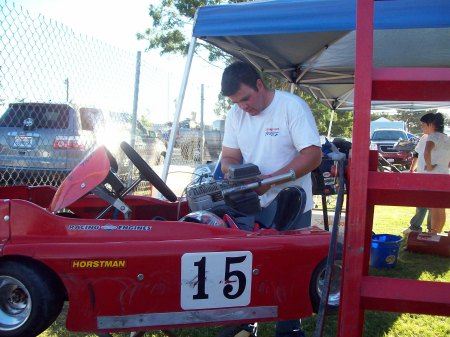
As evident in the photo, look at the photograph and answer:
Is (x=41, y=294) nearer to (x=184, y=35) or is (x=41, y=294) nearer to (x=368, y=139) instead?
(x=368, y=139)

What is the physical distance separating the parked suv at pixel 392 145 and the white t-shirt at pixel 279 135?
1788 cm

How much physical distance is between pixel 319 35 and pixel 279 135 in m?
2.79

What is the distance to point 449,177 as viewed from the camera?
1.27 metres

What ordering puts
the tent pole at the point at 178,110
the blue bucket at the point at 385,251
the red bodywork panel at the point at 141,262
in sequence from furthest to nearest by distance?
1. the blue bucket at the point at 385,251
2. the tent pole at the point at 178,110
3. the red bodywork panel at the point at 141,262

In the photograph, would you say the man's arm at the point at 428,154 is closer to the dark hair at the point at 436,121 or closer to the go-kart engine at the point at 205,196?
the dark hair at the point at 436,121


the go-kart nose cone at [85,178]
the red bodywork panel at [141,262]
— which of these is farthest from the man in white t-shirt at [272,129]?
the go-kart nose cone at [85,178]

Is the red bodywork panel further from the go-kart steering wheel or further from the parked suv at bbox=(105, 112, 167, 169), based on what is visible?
the parked suv at bbox=(105, 112, 167, 169)

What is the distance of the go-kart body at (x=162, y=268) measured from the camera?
1.86 m

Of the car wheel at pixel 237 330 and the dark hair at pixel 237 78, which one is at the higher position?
the dark hair at pixel 237 78

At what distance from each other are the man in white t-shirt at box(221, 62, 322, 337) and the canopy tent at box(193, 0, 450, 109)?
1.06 m

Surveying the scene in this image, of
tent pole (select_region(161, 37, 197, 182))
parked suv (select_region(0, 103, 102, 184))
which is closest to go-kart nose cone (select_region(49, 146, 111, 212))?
tent pole (select_region(161, 37, 197, 182))

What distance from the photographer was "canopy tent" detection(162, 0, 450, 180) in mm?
3420

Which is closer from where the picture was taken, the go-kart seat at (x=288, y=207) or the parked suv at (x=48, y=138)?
the go-kart seat at (x=288, y=207)

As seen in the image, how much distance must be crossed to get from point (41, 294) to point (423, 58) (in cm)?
587
